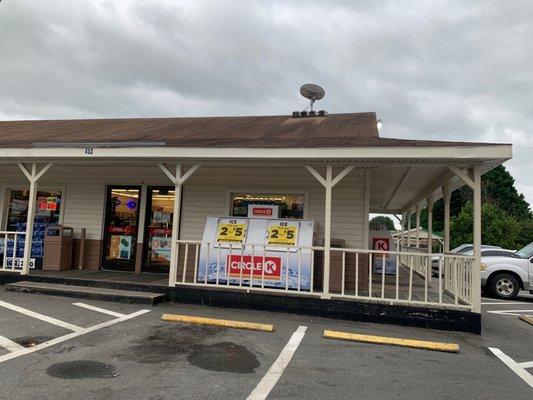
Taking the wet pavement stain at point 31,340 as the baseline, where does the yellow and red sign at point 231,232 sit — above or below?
above

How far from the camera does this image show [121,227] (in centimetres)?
1012

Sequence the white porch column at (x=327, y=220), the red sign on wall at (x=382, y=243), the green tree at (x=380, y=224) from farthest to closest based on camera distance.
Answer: the green tree at (x=380, y=224)
the red sign on wall at (x=382, y=243)
the white porch column at (x=327, y=220)

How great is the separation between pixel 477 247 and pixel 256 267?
362 cm

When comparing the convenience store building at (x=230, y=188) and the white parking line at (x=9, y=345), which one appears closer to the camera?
the white parking line at (x=9, y=345)

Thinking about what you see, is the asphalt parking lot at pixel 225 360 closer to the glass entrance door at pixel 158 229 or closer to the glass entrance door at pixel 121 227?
the glass entrance door at pixel 158 229

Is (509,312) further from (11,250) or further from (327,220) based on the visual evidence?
(11,250)

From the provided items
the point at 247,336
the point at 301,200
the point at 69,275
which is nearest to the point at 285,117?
the point at 301,200

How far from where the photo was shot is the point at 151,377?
4.18m

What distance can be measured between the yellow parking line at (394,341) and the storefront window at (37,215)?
286 inches

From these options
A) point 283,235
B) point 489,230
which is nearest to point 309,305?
point 283,235

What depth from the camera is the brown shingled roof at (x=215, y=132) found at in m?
7.36

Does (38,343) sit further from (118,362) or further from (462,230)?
(462,230)

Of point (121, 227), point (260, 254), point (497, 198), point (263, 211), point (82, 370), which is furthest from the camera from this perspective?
point (497, 198)

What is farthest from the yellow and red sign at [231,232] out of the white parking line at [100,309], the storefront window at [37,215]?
the storefront window at [37,215]
